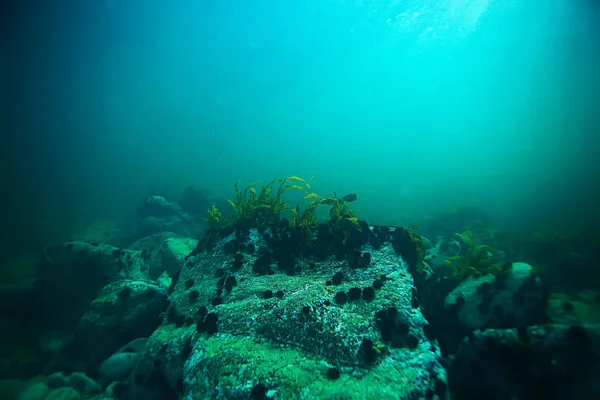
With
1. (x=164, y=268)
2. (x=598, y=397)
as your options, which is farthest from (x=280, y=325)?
(x=164, y=268)

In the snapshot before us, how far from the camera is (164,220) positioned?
1898 cm

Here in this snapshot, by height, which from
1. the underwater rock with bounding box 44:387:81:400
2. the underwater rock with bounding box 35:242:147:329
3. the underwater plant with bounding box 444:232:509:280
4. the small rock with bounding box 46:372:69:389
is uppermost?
the underwater rock with bounding box 35:242:147:329

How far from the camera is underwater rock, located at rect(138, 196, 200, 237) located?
60.3 feet

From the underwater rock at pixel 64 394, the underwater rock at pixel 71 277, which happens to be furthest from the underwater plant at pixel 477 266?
the underwater rock at pixel 71 277

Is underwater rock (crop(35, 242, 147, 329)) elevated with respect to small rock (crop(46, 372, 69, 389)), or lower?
elevated

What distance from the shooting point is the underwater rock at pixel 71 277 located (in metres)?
8.64

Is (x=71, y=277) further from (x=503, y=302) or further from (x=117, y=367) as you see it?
(x=503, y=302)

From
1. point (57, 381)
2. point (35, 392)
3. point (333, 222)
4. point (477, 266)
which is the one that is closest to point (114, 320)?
point (57, 381)

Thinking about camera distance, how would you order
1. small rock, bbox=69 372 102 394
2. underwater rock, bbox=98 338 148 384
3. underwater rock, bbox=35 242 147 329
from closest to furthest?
small rock, bbox=69 372 102 394, underwater rock, bbox=98 338 148 384, underwater rock, bbox=35 242 147 329

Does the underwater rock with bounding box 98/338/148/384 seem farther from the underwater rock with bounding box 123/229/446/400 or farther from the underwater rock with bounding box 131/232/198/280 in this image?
the underwater rock with bounding box 131/232/198/280

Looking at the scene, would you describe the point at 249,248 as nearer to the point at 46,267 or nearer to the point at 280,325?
the point at 280,325

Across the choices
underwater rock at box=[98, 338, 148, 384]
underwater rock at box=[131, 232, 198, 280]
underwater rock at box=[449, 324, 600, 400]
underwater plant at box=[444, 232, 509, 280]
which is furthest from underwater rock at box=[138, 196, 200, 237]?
underwater rock at box=[449, 324, 600, 400]

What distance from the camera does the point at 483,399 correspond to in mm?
3812

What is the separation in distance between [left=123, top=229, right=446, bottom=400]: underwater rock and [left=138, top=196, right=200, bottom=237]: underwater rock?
13468mm
